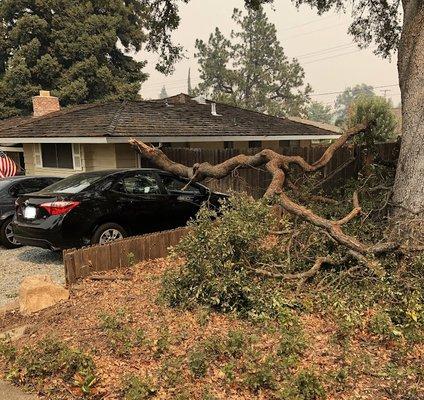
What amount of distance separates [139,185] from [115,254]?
1875 millimetres

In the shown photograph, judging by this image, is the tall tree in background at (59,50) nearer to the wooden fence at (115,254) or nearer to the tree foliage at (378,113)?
the tree foliage at (378,113)

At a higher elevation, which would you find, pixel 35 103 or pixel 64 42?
pixel 64 42

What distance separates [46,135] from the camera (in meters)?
13.5

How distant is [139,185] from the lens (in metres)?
8.06

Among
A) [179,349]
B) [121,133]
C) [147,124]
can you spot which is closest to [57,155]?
[147,124]

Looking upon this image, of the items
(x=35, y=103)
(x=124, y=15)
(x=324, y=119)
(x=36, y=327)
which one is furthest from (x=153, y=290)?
(x=324, y=119)

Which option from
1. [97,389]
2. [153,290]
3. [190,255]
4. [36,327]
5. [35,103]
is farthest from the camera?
[35,103]

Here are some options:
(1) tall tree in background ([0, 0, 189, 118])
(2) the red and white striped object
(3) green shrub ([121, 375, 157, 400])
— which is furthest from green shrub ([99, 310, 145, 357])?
(1) tall tree in background ([0, 0, 189, 118])

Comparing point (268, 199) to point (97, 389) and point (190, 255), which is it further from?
point (97, 389)

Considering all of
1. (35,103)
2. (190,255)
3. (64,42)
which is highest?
(64,42)

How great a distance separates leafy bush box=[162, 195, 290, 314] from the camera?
194 inches

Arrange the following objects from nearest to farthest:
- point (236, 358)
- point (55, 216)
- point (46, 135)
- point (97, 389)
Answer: point (97, 389), point (236, 358), point (55, 216), point (46, 135)

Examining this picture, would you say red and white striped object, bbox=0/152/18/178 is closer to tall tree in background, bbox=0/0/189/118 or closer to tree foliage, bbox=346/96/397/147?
tall tree in background, bbox=0/0/189/118

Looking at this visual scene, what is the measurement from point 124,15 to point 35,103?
16.6 m
